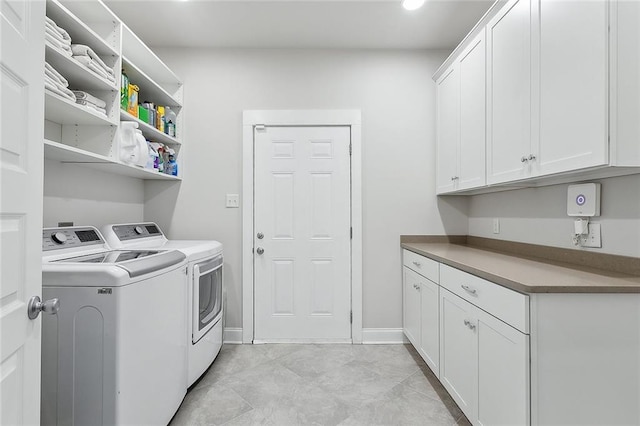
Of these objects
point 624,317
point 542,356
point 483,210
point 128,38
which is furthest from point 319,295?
point 128,38

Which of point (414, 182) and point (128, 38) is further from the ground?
point (128, 38)

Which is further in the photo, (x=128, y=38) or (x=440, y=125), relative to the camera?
(x=440, y=125)

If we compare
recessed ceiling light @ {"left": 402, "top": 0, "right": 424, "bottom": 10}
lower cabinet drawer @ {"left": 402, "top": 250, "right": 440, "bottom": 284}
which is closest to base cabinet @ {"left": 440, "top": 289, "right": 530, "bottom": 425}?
lower cabinet drawer @ {"left": 402, "top": 250, "right": 440, "bottom": 284}

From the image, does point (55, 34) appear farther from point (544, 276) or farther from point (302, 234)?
point (544, 276)

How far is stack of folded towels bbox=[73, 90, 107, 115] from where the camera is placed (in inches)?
62.9

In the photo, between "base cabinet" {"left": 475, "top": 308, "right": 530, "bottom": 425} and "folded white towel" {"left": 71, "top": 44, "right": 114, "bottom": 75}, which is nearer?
"base cabinet" {"left": 475, "top": 308, "right": 530, "bottom": 425}

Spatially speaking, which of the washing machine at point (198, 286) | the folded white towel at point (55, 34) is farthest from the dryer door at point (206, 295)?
the folded white towel at point (55, 34)

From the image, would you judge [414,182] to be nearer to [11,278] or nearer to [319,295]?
[319,295]

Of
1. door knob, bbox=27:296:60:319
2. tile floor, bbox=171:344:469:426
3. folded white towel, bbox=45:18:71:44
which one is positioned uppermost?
folded white towel, bbox=45:18:71:44

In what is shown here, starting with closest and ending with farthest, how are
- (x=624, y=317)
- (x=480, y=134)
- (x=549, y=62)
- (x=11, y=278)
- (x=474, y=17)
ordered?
(x=11, y=278) < (x=624, y=317) < (x=549, y=62) < (x=480, y=134) < (x=474, y=17)

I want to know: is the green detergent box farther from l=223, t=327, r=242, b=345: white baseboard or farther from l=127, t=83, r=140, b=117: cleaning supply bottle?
l=223, t=327, r=242, b=345: white baseboard

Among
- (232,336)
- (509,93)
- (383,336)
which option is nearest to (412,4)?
(509,93)

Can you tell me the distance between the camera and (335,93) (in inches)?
105

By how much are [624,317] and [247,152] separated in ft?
8.29
